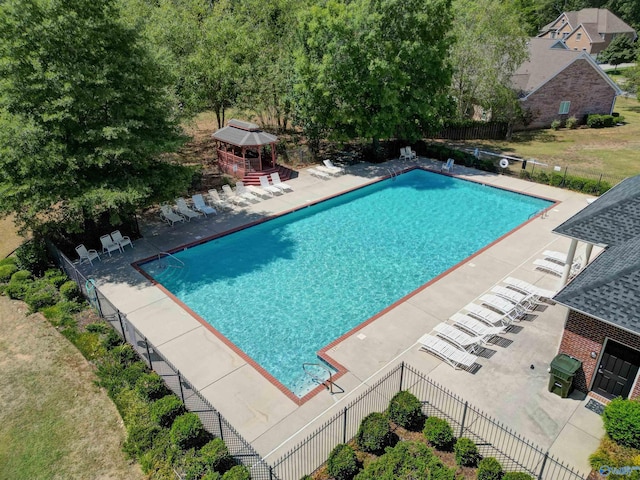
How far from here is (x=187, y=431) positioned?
34.1 feet

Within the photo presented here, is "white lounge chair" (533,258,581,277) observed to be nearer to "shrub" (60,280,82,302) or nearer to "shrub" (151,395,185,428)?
"shrub" (151,395,185,428)

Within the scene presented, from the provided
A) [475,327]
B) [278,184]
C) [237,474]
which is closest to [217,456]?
[237,474]

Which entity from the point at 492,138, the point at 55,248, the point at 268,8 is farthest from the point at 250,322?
the point at 492,138

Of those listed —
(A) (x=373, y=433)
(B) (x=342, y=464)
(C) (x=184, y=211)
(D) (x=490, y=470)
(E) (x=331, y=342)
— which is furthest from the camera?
(C) (x=184, y=211)

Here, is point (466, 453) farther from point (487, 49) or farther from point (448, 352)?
point (487, 49)

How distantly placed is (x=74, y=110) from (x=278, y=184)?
12.6m

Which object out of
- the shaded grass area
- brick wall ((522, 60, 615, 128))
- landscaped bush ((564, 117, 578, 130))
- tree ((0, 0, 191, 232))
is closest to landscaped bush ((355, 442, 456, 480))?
the shaded grass area

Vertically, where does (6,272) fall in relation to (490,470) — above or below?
above

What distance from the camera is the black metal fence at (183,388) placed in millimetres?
10039

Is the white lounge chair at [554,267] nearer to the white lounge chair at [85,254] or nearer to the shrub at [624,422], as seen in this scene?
the shrub at [624,422]

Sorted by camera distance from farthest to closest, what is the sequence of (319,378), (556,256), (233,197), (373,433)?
(233,197), (556,256), (319,378), (373,433)

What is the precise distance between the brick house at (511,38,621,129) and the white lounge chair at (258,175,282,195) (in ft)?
81.9

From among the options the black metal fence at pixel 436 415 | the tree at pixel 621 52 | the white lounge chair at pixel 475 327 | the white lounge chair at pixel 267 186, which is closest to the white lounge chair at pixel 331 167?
the white lounge chair at pixel 267 186

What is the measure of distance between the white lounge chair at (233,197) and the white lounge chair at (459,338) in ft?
48.0
